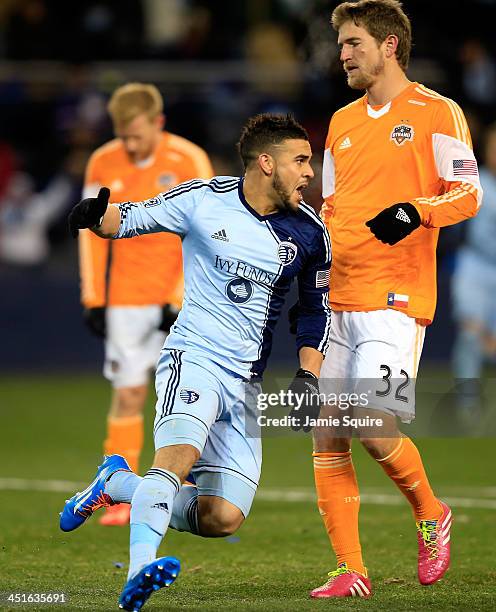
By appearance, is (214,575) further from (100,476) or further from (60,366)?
(60,366)

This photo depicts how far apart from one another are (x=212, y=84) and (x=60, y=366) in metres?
4.13

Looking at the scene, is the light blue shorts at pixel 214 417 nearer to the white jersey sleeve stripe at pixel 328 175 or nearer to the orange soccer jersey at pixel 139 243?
the white jersey sleeve stripe at pixel 328 175

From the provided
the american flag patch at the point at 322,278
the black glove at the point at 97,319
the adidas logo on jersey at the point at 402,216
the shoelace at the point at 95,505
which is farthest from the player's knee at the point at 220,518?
the black glove at the point at 97,319

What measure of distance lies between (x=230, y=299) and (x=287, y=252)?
32 centimetres

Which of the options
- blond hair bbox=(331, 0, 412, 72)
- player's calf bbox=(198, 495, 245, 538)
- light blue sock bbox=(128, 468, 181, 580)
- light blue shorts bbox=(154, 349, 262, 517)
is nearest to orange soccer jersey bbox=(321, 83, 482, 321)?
blond hair bbox=(331, 0, 412, 72)

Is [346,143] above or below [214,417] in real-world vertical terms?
above

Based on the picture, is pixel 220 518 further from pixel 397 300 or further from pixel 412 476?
pixel 397 300

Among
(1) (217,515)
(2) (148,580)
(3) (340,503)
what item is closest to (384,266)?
(3) (340,503)

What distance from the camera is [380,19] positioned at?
20.3ft

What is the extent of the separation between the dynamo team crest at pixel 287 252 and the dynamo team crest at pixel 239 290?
17 cm

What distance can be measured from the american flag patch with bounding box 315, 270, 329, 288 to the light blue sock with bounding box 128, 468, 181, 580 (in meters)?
1.13

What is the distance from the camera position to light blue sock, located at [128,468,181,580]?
5102mm

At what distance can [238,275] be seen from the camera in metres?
5.75

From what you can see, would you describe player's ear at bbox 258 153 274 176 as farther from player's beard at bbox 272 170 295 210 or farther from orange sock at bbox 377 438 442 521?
orange sock at bbox 377 438 442 521
